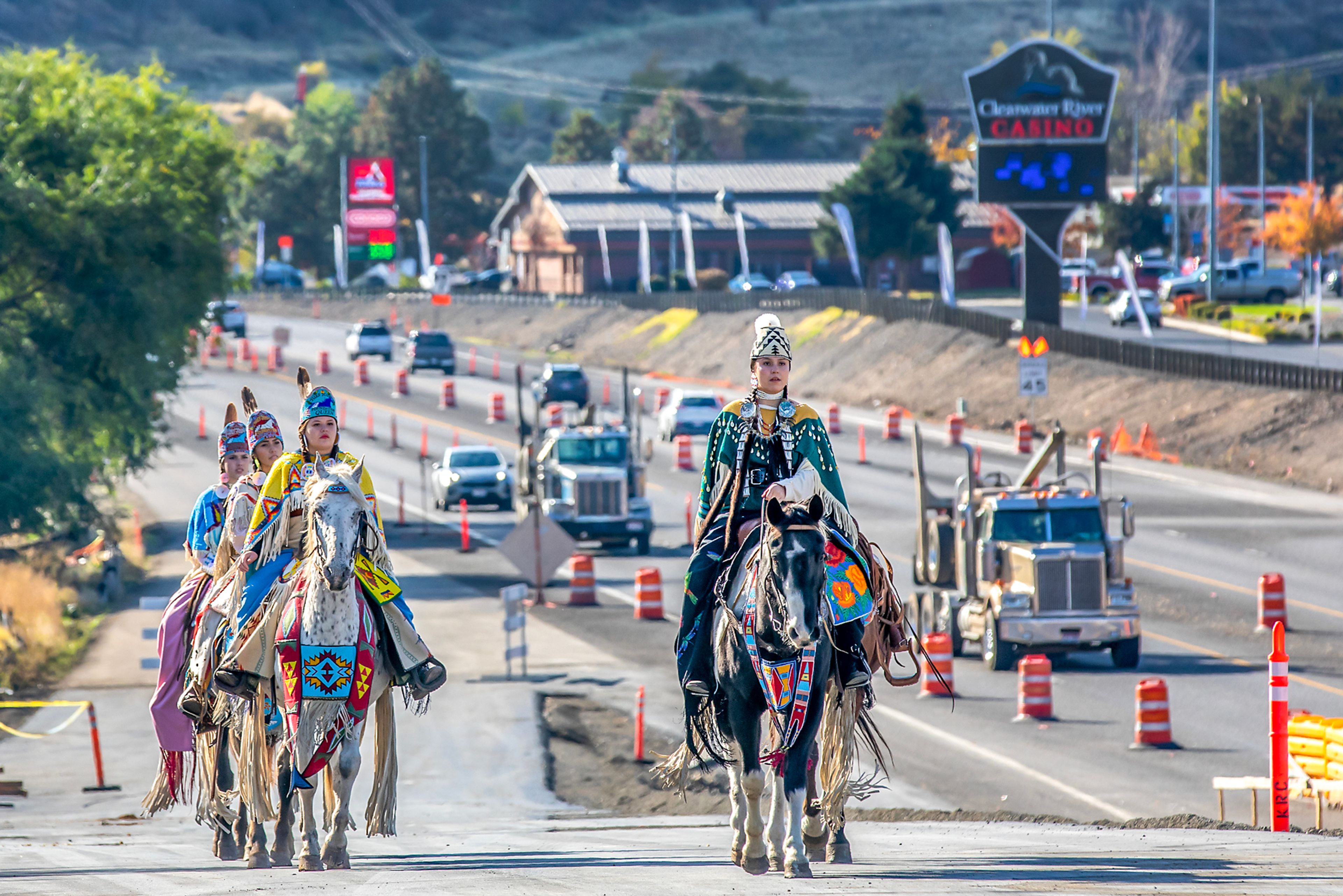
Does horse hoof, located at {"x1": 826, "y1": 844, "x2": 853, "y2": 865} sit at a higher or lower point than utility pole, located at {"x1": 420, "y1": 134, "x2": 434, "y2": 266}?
lower

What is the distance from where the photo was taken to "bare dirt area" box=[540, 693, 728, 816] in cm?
1920

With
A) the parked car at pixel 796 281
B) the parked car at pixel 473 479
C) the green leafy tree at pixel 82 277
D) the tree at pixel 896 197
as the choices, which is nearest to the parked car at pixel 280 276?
the parked car at pixel 796 281

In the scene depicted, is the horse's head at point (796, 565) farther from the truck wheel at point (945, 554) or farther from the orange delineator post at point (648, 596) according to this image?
the orange delineator post at point (648, 596)

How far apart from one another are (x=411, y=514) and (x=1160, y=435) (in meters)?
20.1

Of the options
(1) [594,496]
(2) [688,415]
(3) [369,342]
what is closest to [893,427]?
(2) [688,415]

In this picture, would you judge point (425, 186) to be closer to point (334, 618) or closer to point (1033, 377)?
point (1033, 377)

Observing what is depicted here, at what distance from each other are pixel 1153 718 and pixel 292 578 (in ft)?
41.2

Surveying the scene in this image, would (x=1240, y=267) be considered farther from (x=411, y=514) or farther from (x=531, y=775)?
(x=531, y=775)

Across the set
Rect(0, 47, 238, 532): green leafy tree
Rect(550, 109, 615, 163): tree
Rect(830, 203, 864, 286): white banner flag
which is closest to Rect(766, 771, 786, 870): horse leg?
Rect(0, 47, 238, 532): green leafy tree

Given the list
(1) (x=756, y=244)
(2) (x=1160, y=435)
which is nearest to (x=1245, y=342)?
(2) (x=1160, y=435)

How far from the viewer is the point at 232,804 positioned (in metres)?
13.9

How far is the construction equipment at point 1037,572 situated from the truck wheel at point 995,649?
2 centimetres

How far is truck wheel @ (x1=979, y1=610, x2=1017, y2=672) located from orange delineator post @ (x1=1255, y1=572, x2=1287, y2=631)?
175 inches

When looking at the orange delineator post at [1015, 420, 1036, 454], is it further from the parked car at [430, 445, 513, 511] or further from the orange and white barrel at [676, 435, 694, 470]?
the parked car at [430, 445, 513, 511]
